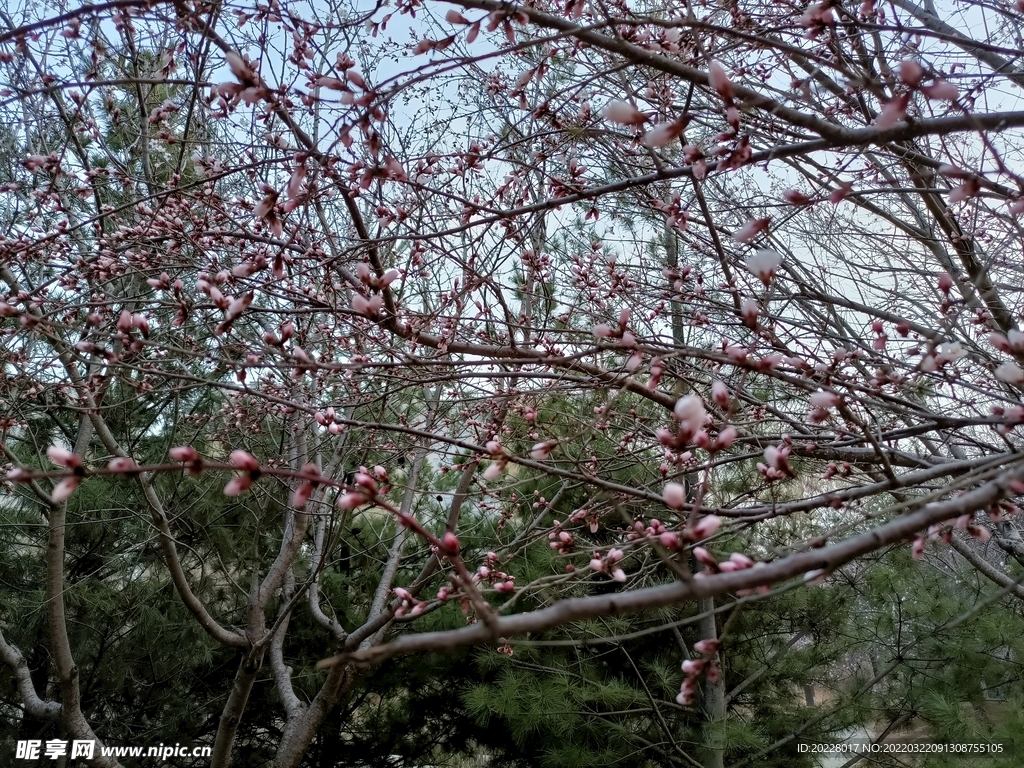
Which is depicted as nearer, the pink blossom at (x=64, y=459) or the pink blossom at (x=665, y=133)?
the pink blossom at (x=64, y=459)

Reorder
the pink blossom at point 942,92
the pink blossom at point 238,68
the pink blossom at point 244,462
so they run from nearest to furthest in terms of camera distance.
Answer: the pink blossom at point 244,462 < the pink blossom at point 942,92 < the pink blossom at point 238,68

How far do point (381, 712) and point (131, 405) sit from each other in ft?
9.69

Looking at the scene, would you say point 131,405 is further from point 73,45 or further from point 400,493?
point 73,45

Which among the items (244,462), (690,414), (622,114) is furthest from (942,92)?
(244,462)

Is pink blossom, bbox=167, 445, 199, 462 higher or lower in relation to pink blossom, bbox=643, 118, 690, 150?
lower

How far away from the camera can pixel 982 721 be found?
4.16 m

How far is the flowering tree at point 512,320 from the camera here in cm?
122

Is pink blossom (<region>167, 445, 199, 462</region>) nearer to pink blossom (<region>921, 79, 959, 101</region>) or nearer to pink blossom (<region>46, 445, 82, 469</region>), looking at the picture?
pink blossom (<region>46, 445, 82, 469</region>)

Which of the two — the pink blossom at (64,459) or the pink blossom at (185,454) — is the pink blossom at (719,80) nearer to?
the pink blossom at (185,454)

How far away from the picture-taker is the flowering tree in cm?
122

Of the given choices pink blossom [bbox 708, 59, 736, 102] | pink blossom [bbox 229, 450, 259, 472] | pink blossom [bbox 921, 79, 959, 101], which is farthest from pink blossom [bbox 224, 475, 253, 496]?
pink blossom [bbox 921, 79, 959, 101]

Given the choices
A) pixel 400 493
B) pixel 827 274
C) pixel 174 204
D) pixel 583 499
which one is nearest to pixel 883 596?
pixel 583 499

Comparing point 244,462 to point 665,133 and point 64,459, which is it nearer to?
point 64,459

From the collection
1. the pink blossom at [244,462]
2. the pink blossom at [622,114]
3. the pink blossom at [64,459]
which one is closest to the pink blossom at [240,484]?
the pink blossom at [244,462]
